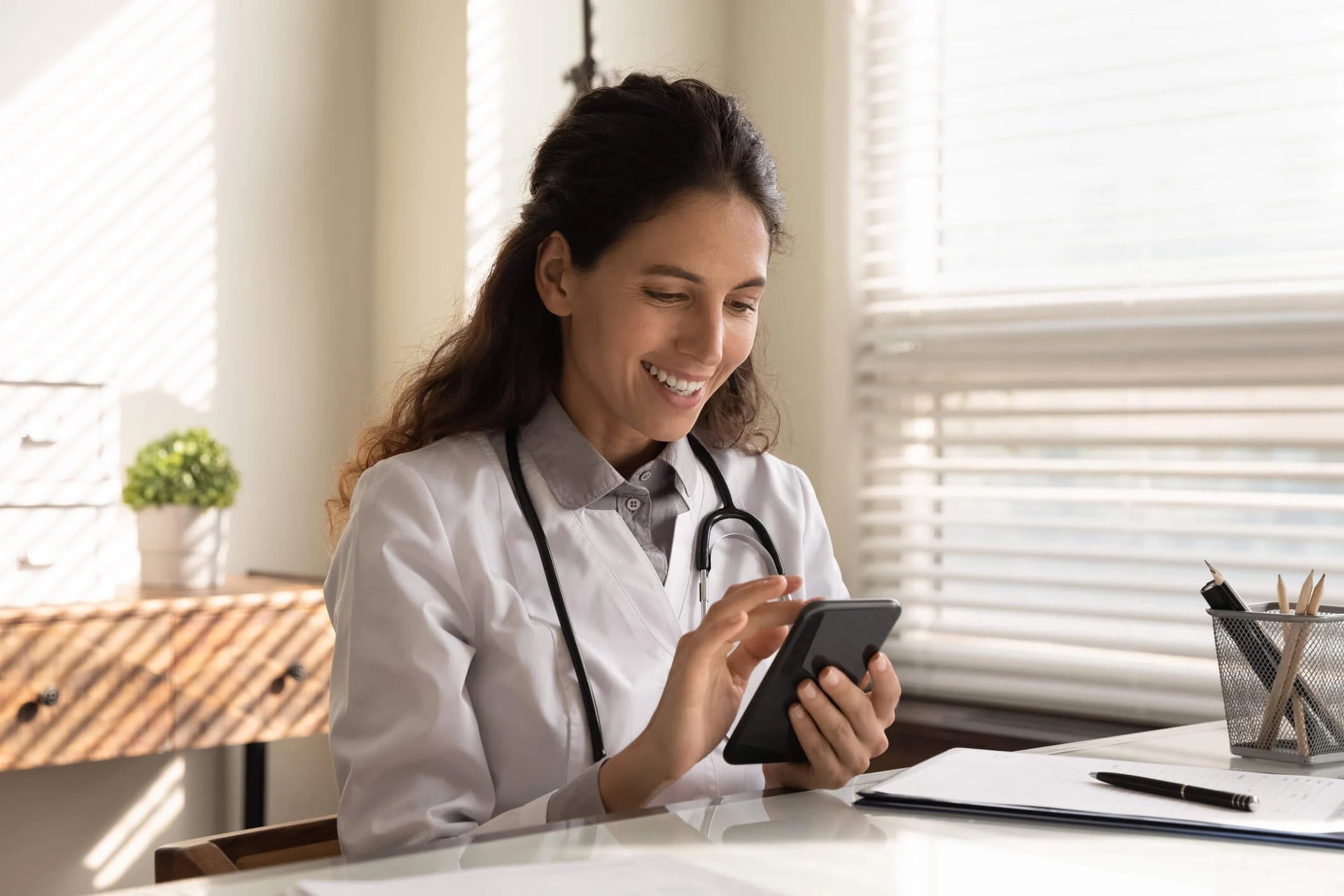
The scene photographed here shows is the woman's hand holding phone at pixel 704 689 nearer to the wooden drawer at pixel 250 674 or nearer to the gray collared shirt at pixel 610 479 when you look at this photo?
the gray collared shirt at pixel 610 479

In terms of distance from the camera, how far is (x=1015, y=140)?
2.63 meters

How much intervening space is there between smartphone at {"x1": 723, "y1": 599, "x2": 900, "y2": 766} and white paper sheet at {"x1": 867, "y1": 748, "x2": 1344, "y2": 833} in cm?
10

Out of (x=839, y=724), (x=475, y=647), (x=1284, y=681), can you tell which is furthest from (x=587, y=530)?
(x=1284, y=681)

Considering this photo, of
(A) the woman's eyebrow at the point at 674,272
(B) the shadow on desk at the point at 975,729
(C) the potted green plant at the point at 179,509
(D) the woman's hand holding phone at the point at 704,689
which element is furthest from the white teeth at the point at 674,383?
(C) the potted green plant at the point at 179,509

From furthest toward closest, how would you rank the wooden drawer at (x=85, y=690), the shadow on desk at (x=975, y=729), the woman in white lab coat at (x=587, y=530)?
1. the shadow on desk at (x=975, y=729)
2. the wooden drawer at (x=85, y=690)
3. the woman in white lab coat at (x=587, y=530)

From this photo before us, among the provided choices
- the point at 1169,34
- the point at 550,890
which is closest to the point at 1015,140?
the point at 1169,34

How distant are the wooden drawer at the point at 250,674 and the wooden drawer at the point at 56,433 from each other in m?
0.33

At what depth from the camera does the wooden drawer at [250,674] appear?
2309 millimetres

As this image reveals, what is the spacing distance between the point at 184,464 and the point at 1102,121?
1.82 meters

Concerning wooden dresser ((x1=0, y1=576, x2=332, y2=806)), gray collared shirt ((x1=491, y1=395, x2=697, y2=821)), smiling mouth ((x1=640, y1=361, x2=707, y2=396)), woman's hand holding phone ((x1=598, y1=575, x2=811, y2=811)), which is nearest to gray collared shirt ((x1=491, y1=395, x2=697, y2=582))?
gray collared shirt ((x1=491, y1=395, x2=697, y2=821))

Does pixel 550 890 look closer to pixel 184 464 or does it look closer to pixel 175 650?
pixel 175 650

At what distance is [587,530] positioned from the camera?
4.82ft

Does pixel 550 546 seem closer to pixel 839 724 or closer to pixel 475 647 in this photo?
pixel 475 647

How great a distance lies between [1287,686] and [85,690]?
1.78 m
